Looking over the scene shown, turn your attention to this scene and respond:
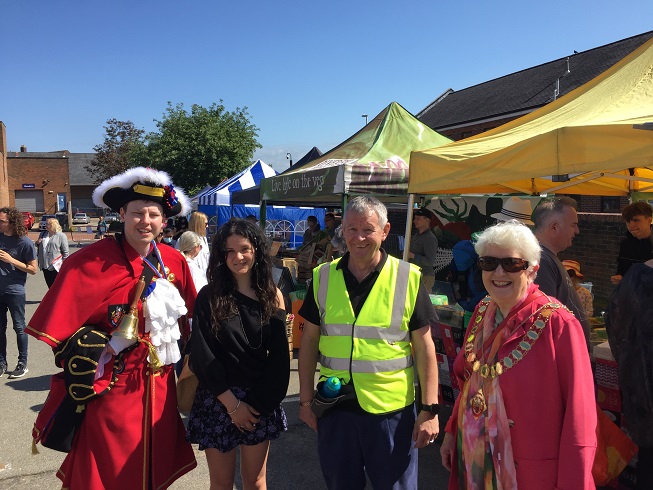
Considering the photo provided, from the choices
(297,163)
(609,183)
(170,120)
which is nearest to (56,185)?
(170,120)

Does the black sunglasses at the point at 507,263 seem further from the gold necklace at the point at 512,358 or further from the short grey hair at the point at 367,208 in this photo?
the short grey hair at the point at 367,208

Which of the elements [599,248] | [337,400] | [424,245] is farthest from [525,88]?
[337,400]

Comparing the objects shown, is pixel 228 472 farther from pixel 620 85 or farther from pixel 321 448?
pixel 620 85

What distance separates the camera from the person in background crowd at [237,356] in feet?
7.21

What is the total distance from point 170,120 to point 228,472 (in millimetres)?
27038

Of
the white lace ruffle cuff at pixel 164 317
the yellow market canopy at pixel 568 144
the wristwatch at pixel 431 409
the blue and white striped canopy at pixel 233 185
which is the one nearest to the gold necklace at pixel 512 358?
the wristwatch at pixel 431 409

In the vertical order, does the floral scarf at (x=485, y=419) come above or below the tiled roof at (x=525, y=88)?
below

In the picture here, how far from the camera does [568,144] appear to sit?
3.09 metres

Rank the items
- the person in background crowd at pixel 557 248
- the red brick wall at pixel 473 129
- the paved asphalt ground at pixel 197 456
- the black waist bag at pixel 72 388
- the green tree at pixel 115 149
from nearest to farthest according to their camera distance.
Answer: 1. the black waist bag at pixel 72 388
2. the person in background crowd at pixel 557 248
3. the paved asphalt ground at pixel 197 456
4. the red brick wall at pixel 473 129
5. the green tree at pixel 115 149

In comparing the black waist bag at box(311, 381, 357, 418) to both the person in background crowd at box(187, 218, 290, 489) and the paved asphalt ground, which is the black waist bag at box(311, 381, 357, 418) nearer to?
the person in background crowd at box(187, 218, 290, 489)

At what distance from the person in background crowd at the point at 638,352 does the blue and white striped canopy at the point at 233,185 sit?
1310 cm

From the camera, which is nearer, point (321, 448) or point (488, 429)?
point (488, 429)

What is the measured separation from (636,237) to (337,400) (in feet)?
16.0

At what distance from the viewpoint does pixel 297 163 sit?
9.55 m
